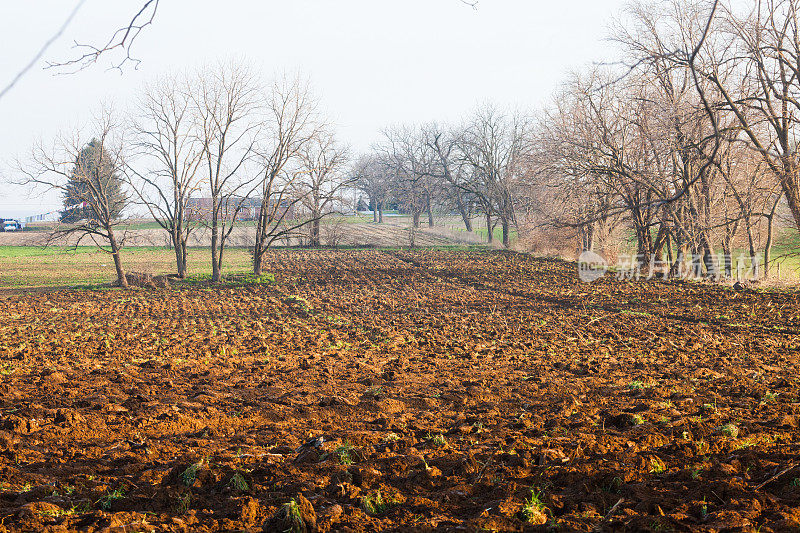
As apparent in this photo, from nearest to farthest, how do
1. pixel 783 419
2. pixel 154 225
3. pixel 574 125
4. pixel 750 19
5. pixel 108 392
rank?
pixel 783 419
pixel 108 392
pixel 750 19
pixel 574 125
pixel 154 225

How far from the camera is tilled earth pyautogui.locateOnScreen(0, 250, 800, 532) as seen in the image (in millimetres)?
4270

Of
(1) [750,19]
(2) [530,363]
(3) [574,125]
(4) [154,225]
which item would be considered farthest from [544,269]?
(4) [154,225]

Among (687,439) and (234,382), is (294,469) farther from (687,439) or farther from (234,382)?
(234,382)

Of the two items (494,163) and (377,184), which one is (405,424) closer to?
(494,163)

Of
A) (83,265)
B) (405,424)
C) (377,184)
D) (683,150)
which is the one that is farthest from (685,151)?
(377,184)

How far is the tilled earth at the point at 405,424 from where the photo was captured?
4.27 meters

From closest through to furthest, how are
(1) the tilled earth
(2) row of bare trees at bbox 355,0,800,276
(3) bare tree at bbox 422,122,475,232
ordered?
(1) the tilled earth < (2) row of bare trees at bbox 355,0,800,276 < (3) bare tree at bbox 422,122,475,232

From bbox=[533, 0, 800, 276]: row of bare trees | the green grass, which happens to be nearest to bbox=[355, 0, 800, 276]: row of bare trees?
bbox=[533, 0, 800, 276]: row of bare trees

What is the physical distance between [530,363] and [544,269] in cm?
2183

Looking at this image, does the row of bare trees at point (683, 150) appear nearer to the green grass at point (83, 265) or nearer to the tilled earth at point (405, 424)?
the tilled earth at point (405, 424)

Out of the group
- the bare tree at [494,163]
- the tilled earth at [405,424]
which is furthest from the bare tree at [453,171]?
the tilled earth at [405,424]

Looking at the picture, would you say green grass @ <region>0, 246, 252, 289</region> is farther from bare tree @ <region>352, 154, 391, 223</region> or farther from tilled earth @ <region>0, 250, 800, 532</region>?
bare tree @ <region>352, 154, 391, 223</region>

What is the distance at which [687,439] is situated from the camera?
223 inches

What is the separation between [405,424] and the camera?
6836 millimetres
